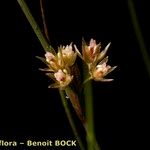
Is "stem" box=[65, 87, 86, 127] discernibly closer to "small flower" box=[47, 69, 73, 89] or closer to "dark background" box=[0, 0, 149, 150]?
"small flower" box=[47, 69, 73, 89]

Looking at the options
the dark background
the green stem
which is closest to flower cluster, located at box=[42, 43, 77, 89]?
the green stem

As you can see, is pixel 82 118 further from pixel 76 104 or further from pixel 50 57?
pixel 50 57

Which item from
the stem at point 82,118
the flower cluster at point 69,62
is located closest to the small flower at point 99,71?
the flower cluster at point 69,62

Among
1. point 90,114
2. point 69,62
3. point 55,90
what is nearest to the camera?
point 90,114

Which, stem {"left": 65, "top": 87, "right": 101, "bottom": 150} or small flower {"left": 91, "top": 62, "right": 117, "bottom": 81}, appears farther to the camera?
small flower {"left": 91, "top": 62, "right": 117, "bottom": 81}

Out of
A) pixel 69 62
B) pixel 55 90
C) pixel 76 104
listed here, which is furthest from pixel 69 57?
pixel 55 90

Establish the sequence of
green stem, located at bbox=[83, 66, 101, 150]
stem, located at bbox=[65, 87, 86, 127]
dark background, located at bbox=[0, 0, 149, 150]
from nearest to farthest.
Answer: green stem, located at bbox=[83, 66, 101, 150]
stem, located at bbox=[65, 87, 86, 127]
dark background, located at bbox=[0, 0, 149, 150]

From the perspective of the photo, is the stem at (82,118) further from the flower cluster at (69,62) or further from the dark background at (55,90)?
the dark background at (55,90)

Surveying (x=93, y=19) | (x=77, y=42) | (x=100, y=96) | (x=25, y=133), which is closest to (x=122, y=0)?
(x=93, y=19)
